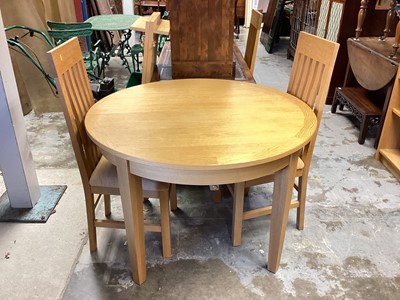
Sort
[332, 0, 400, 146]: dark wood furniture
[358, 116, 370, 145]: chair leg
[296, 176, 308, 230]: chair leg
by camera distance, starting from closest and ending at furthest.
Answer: [296, 176, 308, 230]: chair leg < [332, 0, 400, 146]: dark wood furniture < [358, 116, 370, 145]: chair leg

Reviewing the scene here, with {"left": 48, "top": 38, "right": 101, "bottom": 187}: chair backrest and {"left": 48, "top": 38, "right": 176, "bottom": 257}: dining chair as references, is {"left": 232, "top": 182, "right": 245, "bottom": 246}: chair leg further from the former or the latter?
{"left": 48, "top": 38, "right": 101, "bottom": 187}: chair backrest

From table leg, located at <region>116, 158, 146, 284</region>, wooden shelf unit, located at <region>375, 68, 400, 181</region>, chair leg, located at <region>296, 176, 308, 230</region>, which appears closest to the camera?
table leg, located at <region>116, 158, 146, 284</region>

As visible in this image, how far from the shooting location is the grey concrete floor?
64.6 inches

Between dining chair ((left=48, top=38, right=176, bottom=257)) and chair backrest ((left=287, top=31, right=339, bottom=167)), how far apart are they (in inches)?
32.8

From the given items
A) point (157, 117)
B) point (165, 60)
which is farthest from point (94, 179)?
point (165, 60)

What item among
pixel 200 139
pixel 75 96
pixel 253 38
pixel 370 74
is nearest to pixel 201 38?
pixel 253 38

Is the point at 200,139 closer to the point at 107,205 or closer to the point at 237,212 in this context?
the point at 237,212

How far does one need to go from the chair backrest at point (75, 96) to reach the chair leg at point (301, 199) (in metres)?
1.11

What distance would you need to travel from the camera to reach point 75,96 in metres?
1.60

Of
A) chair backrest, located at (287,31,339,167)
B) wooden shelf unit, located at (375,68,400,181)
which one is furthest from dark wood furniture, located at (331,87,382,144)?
chair backrest, located at (287,31,339,167)

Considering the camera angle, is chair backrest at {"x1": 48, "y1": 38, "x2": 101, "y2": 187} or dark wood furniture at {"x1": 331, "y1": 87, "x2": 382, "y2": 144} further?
dark wood furniture at {"x1": 331, "y1": 87, "x2": 382, "y2": 144}

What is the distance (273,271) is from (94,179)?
1000 millimetres

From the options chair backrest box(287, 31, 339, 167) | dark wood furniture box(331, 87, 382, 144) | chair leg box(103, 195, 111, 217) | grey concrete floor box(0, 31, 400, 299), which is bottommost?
grey concrete floor box(0, 31, 400, 299)

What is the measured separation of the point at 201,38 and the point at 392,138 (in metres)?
1.74
